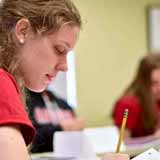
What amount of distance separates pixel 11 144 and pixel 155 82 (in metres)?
1.74

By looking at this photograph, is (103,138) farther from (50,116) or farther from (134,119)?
(134,119)

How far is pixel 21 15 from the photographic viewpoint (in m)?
0.83

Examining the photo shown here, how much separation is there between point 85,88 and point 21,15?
2.15 metres

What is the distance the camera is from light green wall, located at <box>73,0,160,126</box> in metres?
2.96

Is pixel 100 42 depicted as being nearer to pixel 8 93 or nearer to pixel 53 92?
pixel 53 92

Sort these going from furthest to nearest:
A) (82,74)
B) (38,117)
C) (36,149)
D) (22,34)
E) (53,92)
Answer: (82,74), (53,92), (38,117), (36,149), (22,34)

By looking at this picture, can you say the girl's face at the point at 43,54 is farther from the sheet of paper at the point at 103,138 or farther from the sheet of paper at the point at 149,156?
the sheet of paper at the point at 103,138

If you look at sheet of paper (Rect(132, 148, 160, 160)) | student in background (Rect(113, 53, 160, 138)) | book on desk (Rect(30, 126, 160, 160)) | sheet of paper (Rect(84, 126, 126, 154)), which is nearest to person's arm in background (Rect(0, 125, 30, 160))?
A: sheet of paper (Rect(132, 148, 160, 160))

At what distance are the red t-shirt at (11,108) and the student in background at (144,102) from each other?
60.2 inches

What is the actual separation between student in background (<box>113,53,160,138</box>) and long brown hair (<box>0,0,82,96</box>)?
56.5 inches

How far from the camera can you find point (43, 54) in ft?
2.72

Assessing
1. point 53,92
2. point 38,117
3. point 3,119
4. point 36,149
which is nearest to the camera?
point 3,119

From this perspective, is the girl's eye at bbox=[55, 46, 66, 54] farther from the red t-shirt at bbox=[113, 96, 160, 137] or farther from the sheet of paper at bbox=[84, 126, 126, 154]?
the red t-shirt at bbox=[113, 96, 160, 137]

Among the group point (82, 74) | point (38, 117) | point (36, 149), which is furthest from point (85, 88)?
point (36, 149)
